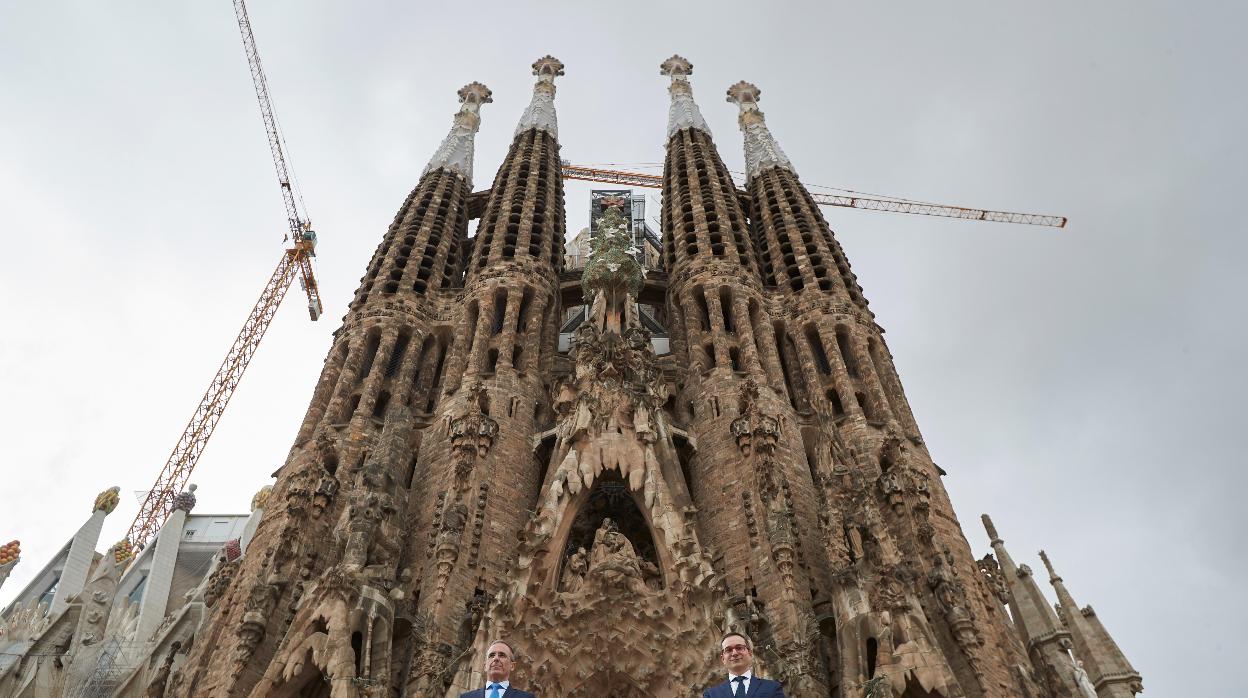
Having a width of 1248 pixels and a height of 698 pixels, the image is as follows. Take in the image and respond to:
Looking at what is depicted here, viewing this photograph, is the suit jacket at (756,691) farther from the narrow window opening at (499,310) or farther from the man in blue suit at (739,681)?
the narrow window opening at (499,310)

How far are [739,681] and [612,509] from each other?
15194 mm

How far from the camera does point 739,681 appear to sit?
5742 millimetres

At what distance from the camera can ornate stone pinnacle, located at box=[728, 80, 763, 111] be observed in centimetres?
4090

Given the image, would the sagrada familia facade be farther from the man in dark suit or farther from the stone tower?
the man in dark suit

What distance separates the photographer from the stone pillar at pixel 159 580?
2948 cm

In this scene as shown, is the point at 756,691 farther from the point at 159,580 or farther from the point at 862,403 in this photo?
the point at 159,580

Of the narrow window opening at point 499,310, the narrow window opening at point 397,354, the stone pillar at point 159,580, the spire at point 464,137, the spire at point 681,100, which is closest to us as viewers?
the narrow window opening at point 397,354

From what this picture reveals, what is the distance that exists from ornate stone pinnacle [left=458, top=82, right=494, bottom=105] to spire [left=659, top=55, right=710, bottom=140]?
8.70 meters

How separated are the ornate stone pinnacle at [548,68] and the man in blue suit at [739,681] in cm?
4058

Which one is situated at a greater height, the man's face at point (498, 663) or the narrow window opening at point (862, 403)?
the narrow window opening at point (862, 403)

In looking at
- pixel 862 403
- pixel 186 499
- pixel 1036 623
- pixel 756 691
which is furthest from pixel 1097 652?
pixel 186 499

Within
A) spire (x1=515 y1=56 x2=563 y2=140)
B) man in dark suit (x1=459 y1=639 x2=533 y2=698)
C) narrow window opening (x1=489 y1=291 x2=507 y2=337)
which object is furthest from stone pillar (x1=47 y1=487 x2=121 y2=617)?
man in dark suit (x1=459 y1=639 x2=533 y2=698)

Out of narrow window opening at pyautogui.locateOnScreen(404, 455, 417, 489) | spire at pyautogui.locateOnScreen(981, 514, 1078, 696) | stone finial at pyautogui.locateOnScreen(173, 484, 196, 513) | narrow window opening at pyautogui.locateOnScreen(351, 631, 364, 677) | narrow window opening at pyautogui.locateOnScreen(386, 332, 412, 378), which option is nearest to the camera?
narrow window opening at pyautogui.locateOnScreen(351, 631, 364, 677)

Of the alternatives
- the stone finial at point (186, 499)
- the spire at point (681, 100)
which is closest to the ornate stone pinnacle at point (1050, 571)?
the spire at point (681, 100)
